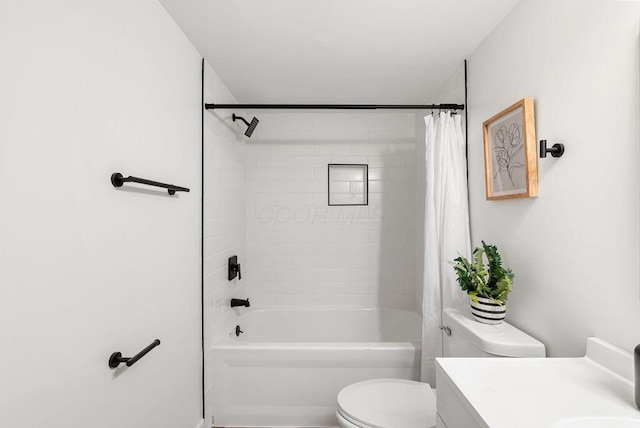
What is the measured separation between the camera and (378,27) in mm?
1623

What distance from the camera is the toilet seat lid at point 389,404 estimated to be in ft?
4.62

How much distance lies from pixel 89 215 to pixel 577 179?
160 centimetres

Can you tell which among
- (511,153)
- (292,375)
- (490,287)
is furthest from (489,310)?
(292,375)

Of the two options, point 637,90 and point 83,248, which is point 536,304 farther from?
point 83,248

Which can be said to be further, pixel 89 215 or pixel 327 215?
pixel 327 215

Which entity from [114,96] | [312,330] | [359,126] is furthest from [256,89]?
[312,330]

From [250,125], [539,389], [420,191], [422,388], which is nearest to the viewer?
[539,389]

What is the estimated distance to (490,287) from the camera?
143cm

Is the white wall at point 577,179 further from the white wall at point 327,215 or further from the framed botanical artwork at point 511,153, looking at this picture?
the white wall at point 327,215

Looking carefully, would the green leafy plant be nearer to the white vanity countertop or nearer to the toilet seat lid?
the white vanity countertop

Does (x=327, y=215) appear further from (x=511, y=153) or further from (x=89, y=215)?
(x=89, y=215)

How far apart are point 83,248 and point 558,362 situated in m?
1.52

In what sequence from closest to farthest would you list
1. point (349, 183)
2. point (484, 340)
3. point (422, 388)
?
point (484, 340), point (422, 388), point (349, 183)

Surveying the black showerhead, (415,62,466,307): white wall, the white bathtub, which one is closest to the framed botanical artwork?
(415,62,466,307): white wall
